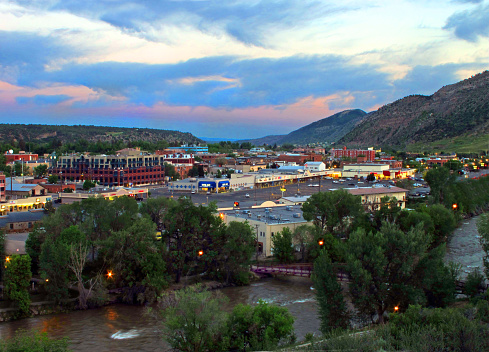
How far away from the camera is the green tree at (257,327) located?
16.8 metres

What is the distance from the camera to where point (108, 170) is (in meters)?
73.9

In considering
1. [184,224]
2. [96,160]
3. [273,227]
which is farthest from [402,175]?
[184,224]

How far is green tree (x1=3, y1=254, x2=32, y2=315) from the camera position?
22203 mm

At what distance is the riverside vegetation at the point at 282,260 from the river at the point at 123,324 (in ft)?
3.21

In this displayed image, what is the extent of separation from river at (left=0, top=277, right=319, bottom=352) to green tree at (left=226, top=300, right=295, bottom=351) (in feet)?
8.23

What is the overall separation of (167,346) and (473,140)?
13096 centimetres

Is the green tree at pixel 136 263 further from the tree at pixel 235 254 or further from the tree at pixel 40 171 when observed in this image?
the tree at pixel 40 171

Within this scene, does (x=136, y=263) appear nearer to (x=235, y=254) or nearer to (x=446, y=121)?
(x=235, y=254)

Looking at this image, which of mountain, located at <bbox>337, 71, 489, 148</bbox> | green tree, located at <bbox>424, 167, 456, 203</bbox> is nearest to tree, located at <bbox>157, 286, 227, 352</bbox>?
green tree, located at <bbox>424, 167, 456, 203</bbox>

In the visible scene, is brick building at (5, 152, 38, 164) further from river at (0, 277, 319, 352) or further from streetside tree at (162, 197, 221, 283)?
river at (0, 277, 319, 352)

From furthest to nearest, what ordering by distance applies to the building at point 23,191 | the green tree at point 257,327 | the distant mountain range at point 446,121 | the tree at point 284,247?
the distant mountain range at point 446,121 < the building at point 23,191 < the tree at point 284,247 < the green tree at point 257,327

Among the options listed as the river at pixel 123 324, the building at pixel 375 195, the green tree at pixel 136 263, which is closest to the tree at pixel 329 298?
the river at pixel 123 324

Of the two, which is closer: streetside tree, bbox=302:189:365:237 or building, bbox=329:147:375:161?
streetside tree, bbox=302:189:365:237

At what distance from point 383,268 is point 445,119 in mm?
150407
